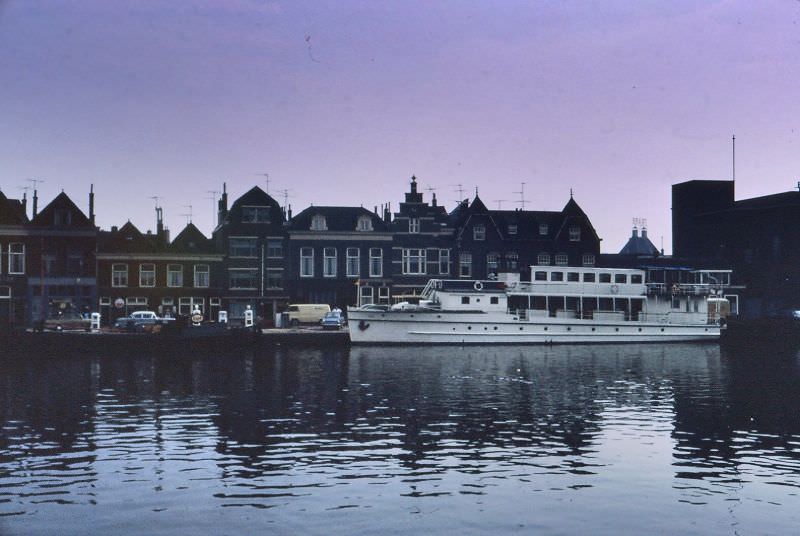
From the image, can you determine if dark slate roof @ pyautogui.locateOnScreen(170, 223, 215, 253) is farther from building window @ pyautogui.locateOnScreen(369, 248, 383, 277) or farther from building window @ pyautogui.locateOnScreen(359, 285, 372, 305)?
building window @ pyautogui.locateOnScreen(369, 248, 383, 277)

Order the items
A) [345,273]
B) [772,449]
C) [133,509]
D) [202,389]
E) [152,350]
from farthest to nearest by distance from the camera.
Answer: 1. [345,273]
2. [152,350]
3. [202,389]
4. [772,449]
5. [133,509]

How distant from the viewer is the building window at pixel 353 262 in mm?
83438

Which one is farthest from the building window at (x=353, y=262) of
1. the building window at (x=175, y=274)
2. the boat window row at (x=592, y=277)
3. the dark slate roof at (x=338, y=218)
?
the boat window row at (x=592, y=277)

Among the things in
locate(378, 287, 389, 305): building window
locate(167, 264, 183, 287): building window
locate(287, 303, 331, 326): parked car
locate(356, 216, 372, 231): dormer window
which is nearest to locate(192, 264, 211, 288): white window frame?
locate(167, 264, 183, 287): building window

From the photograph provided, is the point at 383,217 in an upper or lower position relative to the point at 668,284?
upper

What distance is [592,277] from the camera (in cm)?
7162

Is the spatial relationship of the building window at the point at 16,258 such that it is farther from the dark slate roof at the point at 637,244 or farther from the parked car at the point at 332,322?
the dark slate roof at the point at 637,244

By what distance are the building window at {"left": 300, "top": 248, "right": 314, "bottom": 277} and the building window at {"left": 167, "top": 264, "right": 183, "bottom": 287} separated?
10.8 metres

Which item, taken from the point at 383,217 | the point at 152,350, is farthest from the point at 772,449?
the point at 383,217

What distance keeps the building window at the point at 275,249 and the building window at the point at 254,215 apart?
209 cm

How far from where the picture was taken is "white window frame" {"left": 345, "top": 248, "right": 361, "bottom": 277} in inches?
3285

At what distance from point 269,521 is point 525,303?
2162 inches

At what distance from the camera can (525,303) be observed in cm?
6950

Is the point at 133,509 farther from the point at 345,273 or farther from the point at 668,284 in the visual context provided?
the point at 345,273
